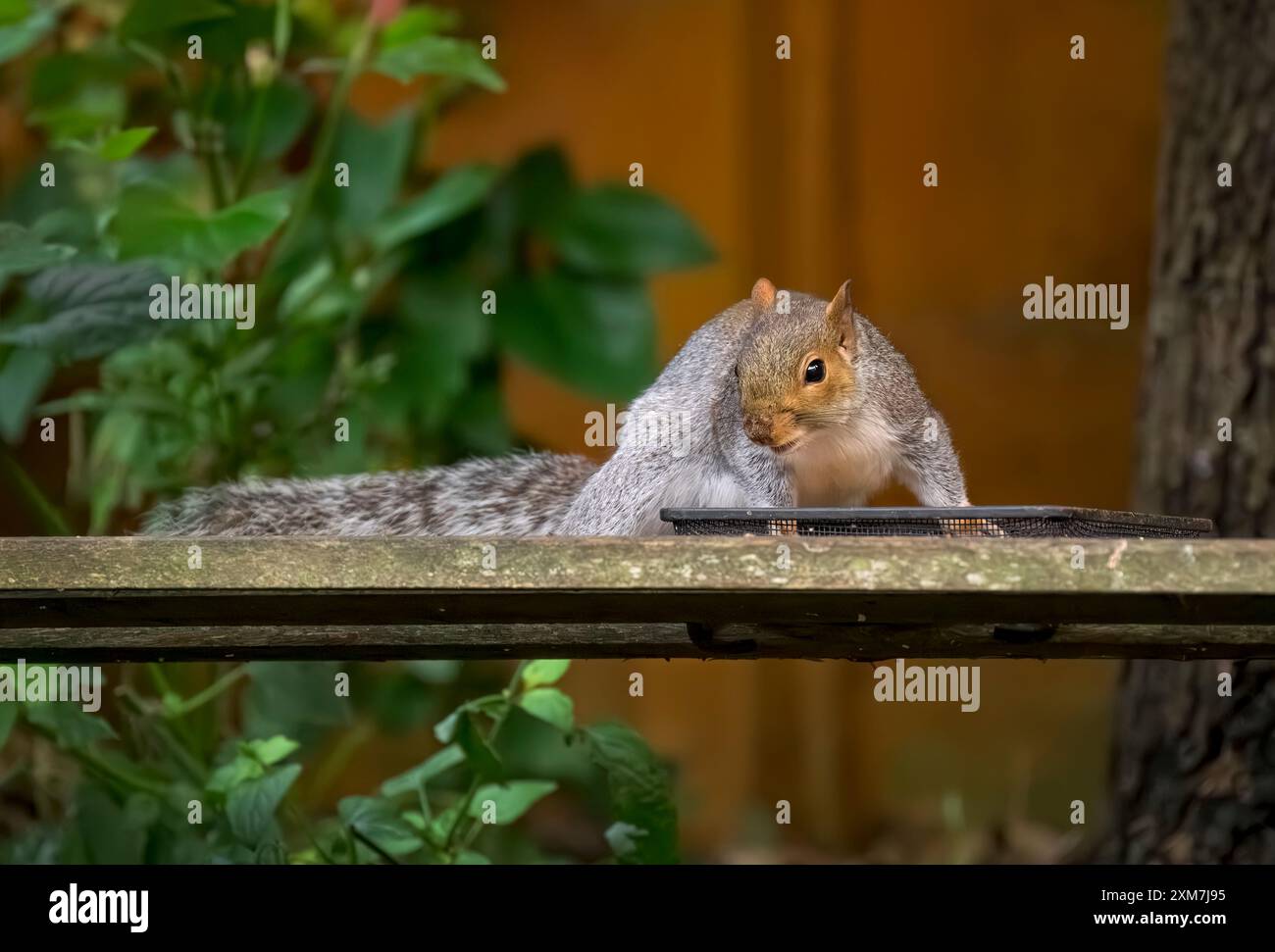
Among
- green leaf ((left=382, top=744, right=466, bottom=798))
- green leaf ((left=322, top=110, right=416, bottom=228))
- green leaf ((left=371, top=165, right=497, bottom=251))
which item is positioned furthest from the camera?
green leaf ((left=322, top=110, right=416, bottom=228))

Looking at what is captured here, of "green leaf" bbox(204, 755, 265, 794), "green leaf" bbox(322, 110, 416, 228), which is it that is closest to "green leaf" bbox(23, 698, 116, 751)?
"green leaf" bbox(204, 755, 265, 794)

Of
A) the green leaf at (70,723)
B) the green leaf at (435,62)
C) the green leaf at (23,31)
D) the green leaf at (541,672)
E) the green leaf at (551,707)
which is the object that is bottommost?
the green leaf at (70,723)

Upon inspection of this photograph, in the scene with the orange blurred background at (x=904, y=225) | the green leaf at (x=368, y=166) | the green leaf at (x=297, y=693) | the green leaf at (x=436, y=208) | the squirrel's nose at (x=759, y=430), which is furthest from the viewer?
the orange blurred background at (x=904, y=225)

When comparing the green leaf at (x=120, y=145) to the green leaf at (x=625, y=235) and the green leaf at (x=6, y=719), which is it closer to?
the green leaf at (x=6, y=719)

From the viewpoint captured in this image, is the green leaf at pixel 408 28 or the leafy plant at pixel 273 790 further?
the green leaf at pixel 408 28

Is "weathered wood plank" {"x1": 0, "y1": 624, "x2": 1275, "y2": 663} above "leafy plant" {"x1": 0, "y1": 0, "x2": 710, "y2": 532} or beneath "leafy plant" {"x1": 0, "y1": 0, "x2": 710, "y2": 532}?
beneath

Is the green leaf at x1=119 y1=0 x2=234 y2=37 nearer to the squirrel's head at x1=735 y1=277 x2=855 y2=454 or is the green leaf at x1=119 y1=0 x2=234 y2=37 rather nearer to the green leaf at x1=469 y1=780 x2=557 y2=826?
the squirrel's head at x1=735 y1=277 x2=855 y2=454

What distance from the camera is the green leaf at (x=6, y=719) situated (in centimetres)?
182

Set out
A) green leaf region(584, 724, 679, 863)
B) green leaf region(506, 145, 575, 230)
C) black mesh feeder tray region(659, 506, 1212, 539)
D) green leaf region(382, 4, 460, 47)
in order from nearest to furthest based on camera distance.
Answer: black mesh feeder tray region(659, 506, 1212, 539), green leaf region(584, 724, 679, 863), green leaf region(382, 4, 460, 47), green leaf region(506, 145, 575, 230)

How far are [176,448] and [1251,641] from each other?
153cm

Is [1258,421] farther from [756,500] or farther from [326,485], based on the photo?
[326,485]

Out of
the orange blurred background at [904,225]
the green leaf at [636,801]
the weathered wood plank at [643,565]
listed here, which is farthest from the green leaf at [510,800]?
the orange blurred background at [904,225]

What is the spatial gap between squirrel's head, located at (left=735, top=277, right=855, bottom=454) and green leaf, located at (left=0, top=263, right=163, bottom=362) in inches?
27.8

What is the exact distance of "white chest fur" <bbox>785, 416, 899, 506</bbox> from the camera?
1791 millimetres
